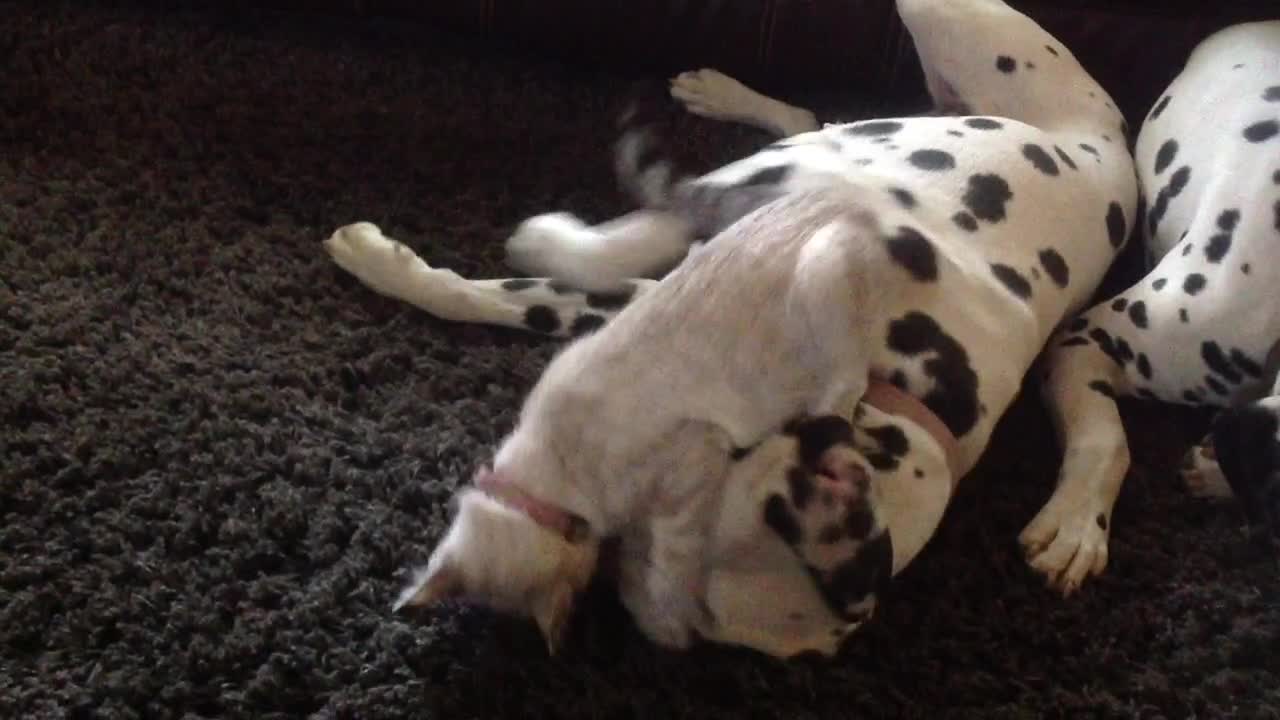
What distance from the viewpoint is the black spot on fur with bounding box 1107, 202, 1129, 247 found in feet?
5.16

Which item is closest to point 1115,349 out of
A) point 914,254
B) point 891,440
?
point 914,254

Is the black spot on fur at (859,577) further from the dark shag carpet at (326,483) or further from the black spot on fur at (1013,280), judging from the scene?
the black spot on fur at (1013,280)

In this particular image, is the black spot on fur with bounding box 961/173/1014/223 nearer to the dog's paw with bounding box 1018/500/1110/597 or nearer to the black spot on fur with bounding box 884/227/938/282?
the black spot on fur with bounding box 884/227/938/282

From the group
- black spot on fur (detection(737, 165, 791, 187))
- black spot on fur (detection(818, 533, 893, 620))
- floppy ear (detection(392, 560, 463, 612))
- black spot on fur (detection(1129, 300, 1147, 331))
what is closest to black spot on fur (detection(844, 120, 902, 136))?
black spot on fur (detection(737, 165, 791, 187))

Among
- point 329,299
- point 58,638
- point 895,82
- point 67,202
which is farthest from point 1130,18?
point 58,638

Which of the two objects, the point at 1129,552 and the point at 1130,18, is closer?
the point at 1129,552

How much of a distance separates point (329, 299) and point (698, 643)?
704 mm

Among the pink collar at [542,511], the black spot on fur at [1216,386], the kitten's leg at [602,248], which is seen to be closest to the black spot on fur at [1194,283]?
the black spot on fur at [1216,386]

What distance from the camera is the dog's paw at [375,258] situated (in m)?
1.58

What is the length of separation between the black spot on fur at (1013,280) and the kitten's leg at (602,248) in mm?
344

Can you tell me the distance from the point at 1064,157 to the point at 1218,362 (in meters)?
0.33

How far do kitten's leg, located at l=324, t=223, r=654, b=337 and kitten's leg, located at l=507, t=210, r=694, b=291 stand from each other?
3cm

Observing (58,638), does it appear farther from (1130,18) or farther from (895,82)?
(1130,18)

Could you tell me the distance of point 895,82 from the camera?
2078 millimetres
